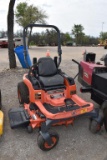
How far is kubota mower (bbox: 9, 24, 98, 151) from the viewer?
9.91 feet

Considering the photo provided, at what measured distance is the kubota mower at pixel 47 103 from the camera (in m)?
3.02

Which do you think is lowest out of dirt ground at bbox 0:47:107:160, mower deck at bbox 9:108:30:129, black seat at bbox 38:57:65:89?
dirt ground at bbox 0:47:107:160

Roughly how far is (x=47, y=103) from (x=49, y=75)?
60 cm

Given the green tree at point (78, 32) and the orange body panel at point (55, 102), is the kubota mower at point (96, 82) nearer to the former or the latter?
the orange body panel at point (55, 102)

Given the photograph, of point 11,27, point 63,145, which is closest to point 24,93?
point 63,145

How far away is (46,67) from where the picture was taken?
13.1ft

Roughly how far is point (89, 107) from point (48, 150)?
936 millimetres

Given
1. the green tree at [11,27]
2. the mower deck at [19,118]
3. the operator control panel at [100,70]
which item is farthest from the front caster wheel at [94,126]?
the green tree at [11,27]

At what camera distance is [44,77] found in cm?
387

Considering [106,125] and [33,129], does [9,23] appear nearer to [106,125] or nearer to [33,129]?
[33,129]

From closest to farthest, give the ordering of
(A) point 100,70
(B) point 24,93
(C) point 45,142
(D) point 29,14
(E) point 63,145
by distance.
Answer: (C) point 45,142, (E) point 63,145, (B) point 24,93, (A) point 100,70, (D) point 29,14

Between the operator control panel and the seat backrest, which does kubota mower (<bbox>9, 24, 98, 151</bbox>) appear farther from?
the operator control panel

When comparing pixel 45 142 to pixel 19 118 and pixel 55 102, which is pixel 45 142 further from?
pixel 55 102

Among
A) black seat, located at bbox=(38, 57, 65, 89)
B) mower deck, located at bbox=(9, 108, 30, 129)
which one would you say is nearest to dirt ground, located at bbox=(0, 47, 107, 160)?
mower deck, located at bbox=(9, 108, 30, 129)
